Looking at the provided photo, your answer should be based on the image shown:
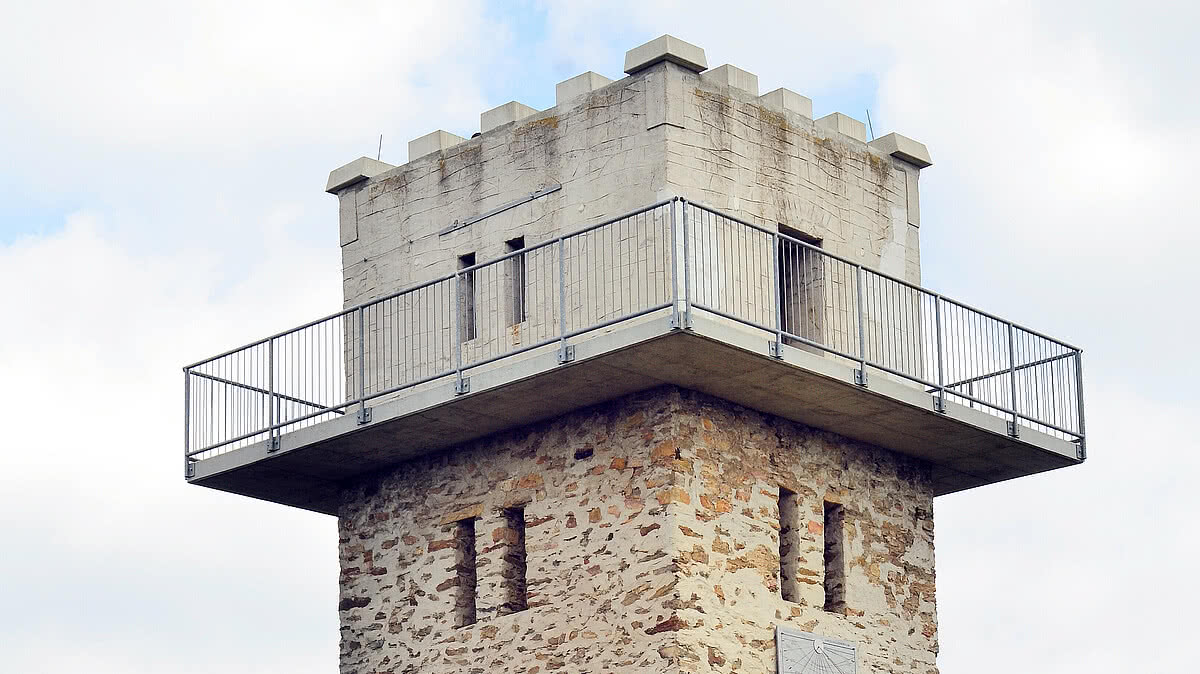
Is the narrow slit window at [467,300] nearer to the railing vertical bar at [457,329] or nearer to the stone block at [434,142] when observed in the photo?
the railing vertical bar at [457,329]

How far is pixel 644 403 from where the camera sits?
27.0 m

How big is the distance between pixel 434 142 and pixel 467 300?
201 centimetres

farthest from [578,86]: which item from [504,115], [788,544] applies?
[788,544]

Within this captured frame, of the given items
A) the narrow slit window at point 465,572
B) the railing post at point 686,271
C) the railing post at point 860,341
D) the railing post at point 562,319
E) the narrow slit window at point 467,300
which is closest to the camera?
the railing post at point 686,271

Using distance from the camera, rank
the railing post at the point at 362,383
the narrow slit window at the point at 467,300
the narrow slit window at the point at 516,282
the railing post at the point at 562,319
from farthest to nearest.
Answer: the narrow slit window at the point at 467,300 → the narrow slit window at the point at 516,282 → the railing post at the point at 362,383 → the railing post at the point at 562,319

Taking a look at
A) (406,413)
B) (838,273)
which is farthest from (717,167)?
(406,413)

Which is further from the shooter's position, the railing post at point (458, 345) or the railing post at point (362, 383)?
the railing post at point (362, 383)

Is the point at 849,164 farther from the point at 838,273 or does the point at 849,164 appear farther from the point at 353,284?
the point at 353,284

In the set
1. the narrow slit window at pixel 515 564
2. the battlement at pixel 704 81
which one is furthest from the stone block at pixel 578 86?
the narrow slit window at pixel 515 564

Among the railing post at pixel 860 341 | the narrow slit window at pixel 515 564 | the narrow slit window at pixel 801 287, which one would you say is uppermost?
the narrow slit window at pixel 801 287

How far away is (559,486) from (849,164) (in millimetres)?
4985

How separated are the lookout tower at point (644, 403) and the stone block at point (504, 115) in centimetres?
6

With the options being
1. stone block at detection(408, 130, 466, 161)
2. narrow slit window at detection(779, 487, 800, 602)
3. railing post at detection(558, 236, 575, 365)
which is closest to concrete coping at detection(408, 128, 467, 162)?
stone block at detection(408, 130, 466, 161)

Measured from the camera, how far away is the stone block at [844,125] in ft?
96.4
